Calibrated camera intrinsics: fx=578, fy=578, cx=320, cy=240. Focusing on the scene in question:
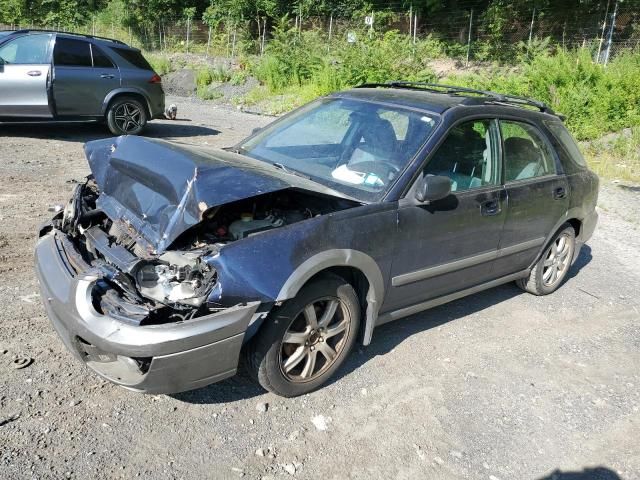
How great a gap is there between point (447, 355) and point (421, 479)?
138 cm

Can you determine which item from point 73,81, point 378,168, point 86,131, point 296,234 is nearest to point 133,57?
point 73,81

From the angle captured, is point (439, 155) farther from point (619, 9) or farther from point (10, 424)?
point (619, 9)

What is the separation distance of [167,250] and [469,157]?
2361 millimetres

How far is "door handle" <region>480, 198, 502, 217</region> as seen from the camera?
14.1 feet

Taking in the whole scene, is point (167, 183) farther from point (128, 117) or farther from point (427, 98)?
point (128, 117)

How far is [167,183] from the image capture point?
343cm

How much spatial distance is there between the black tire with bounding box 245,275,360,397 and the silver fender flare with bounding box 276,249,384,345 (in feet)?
0.35

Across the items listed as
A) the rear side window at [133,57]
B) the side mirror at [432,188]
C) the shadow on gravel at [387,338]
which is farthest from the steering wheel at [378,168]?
the rear side window at [133,57]

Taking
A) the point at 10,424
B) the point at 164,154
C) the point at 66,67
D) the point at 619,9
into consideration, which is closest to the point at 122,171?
the point at 164,154

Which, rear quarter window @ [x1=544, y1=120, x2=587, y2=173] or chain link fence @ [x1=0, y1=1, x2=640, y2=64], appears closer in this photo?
rear quarter window @ [x1=544, y1=120, x2=587, y2=173]

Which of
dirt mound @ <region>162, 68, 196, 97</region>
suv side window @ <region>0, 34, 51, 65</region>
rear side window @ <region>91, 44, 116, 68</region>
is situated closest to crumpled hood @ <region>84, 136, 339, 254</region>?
suv side window @ <region>0, 34, 51, 65</region>

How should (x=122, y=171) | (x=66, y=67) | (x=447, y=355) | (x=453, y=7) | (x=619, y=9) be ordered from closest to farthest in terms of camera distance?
(x=122, y=171), (x=447, y=355), (x=66, y=67), (x=619, y=9), (x=453, y=7)

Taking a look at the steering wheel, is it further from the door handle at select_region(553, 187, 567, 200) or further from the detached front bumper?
the door handle at select_region(553, 187, 567, 200)

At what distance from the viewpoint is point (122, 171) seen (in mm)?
3852
